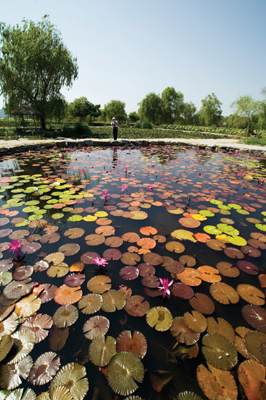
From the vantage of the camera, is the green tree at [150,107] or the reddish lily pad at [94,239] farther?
the green tree at [150,107]

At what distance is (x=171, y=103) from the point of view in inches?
2039

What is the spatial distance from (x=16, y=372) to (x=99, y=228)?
4.72ft

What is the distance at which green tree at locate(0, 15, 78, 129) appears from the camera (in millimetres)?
11742

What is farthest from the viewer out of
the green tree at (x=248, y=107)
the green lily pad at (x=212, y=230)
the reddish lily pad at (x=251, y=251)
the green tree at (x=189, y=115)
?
the green tree at (x=189, y=115)

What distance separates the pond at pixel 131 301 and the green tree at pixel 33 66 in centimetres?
1303

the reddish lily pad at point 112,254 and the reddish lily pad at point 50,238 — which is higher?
the reddish lily pad at point 50,238

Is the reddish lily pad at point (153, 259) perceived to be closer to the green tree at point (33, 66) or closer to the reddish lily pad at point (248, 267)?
the reddish lily pad at point (248, 267)

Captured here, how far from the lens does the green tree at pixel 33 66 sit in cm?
1174

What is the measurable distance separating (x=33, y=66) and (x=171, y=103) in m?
46.7

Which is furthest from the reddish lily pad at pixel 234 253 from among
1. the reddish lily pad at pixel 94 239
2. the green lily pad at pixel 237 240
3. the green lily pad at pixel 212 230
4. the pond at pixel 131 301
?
the reddish lily pad at pixel 94 239

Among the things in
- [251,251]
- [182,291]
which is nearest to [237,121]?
[251,251]

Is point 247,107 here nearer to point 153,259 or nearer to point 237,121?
point 237,121

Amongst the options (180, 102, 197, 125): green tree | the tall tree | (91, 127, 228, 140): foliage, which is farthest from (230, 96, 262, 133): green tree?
(180, 102, 197, 125): green tree

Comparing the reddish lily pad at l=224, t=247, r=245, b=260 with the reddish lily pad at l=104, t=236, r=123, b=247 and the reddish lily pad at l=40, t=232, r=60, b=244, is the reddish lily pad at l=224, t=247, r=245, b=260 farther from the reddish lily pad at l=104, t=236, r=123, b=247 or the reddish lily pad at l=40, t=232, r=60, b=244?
the reddish lily pad at l=40, t=232, r=60, b=244
